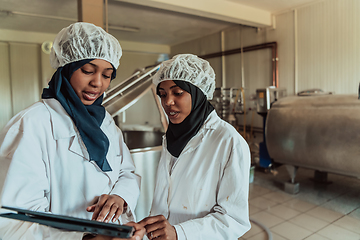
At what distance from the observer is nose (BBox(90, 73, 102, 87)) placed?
1086mm

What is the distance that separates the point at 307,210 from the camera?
3.19 metres

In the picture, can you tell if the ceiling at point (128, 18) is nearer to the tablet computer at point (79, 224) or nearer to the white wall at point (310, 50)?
the white wall at point (310, 50)

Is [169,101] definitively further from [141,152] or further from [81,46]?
[141,152]

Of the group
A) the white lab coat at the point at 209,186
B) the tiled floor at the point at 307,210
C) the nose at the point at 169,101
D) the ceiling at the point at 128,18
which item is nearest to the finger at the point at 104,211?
the white lab coat at the point at 209,186

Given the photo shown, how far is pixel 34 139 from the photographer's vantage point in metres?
0.94

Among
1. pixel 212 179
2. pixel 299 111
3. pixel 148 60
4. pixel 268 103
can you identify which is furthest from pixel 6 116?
pixel 212 179

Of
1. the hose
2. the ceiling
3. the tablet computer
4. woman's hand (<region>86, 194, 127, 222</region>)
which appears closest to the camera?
the tablet computer

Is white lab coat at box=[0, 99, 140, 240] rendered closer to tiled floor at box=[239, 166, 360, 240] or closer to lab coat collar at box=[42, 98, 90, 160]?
lab coat collar at box=[42, 98, 90, 160]

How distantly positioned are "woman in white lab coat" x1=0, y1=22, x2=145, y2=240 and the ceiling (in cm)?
430

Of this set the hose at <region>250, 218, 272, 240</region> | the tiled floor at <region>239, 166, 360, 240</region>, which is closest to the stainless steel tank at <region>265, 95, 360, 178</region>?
the tiled floor at <region>239, 166, 360, 240</region>

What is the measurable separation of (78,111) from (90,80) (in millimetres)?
136

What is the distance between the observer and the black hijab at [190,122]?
1.23 m

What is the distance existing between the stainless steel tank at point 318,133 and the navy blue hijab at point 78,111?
2.97 m

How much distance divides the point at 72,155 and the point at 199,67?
2.28 feet
